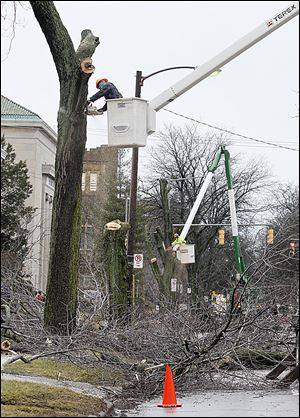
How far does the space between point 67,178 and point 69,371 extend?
15.4 feet

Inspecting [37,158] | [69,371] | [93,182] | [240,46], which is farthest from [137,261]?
[93,182]

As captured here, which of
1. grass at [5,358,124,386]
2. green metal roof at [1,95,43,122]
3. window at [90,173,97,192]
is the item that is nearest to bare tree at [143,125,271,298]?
window at [90,173,97,192]

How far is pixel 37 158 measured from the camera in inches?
1468

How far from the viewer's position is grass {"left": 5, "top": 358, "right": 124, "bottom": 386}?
13422 mm

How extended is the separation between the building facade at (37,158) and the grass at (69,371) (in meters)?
12.6

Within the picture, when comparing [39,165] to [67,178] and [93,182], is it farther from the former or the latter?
[67,178]

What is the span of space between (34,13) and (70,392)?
798cm

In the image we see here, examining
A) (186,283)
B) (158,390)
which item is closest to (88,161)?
(186,283)

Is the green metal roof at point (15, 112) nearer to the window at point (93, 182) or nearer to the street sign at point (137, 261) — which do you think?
the street sign at point (137, 261)

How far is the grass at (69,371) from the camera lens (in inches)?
528

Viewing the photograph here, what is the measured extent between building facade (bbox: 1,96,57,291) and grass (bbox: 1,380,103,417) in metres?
15.8

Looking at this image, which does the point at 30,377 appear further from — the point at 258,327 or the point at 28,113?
the point at 28,113

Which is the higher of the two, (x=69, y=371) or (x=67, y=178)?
(x=67, y=178)

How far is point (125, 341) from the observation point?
16266 millimetres
